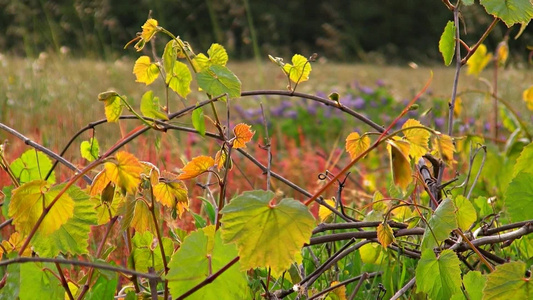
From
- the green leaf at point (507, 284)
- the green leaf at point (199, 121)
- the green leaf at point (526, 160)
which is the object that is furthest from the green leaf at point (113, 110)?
the green leaf at point (526, 160)

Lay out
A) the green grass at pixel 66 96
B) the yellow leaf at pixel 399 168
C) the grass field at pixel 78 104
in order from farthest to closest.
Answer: the green grass at pixel 66 96 → the grass field at pixel 78 104 → the yellow leaf at pixel 399 168

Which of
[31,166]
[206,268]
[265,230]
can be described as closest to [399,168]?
[265,230]

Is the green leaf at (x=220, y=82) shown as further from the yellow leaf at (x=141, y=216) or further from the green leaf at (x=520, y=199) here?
the green leaf at (x=520, y=199)

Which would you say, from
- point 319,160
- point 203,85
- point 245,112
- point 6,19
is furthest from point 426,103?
point 6,19

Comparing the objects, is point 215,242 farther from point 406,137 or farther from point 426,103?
point 426,103

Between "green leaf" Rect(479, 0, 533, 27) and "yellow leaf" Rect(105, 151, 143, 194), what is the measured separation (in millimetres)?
515

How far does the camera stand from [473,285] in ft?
3.03

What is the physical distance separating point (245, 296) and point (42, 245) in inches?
9.9

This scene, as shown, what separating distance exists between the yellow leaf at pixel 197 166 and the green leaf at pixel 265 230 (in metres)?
0.21

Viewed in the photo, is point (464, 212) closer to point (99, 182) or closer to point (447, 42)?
point (447, 42)

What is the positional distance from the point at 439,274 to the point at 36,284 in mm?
511

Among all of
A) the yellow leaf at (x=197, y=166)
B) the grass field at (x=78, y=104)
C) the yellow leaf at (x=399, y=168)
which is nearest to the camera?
the yellow leaf at (x=399, y=168)

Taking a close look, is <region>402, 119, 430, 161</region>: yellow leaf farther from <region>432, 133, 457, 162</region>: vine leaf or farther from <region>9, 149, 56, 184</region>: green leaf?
<region>9, 149, 56, 184</region>: green leaf

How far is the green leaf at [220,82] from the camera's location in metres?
0.80
